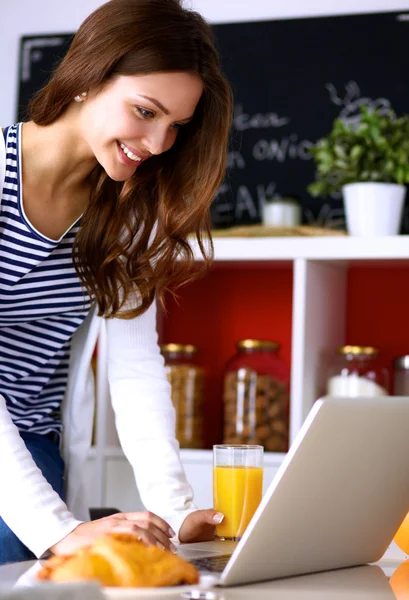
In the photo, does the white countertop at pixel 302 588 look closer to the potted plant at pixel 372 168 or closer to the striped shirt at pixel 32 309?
the striped shirt at pixel 32 309

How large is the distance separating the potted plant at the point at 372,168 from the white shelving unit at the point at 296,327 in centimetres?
7

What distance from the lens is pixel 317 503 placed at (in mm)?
891

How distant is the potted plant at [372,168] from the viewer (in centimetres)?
228

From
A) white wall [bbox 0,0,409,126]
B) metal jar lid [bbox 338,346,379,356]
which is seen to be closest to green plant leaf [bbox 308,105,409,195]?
metal jar lid [bbox 338,346,379,356]

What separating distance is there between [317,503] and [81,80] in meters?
0.83

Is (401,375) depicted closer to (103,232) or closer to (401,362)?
(401,362)

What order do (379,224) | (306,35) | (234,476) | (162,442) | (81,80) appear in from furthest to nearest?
1. (306,35)
2. (379,224)
3. (162,442)
4. (81,80)
5. (234,476)

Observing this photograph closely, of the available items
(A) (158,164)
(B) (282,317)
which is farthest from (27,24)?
(A) (158,164)

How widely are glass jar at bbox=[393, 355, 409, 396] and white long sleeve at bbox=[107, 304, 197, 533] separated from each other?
0.88 meters

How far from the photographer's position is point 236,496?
3.85 ft

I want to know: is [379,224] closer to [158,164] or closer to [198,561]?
[158,164]

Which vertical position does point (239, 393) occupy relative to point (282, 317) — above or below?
below

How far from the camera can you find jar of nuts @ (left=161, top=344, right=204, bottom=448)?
2.47 m

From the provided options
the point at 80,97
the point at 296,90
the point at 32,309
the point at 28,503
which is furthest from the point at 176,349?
the point at 28,503
